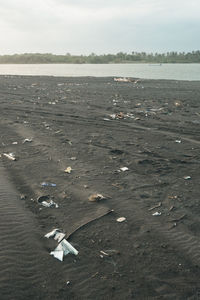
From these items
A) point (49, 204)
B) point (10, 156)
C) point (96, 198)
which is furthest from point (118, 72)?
point (49, 204)

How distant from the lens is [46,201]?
574 centimetres

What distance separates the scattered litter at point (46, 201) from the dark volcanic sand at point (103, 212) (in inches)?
4.0

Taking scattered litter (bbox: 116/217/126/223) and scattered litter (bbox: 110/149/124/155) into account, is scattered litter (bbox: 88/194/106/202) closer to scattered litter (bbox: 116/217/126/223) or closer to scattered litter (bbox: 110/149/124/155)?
scattered litter (bbox: 116/217/126/223)

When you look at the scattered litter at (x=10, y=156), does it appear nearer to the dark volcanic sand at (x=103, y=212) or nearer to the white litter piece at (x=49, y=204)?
the dark volcanic sand at (x=103, y=212)

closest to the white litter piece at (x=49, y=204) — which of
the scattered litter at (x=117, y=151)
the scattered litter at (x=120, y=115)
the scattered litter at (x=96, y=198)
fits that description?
the scattered litter at (x=96, y=198)

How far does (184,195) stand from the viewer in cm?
611

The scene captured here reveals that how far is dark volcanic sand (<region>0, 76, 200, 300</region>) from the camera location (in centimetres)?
374

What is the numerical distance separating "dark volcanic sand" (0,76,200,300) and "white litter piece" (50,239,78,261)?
0.09m

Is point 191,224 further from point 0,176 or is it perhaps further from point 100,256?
point 0,176

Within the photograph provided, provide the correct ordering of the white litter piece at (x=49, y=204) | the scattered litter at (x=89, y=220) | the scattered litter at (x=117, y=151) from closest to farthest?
the scattered litter at (x=89, y=220)
the white litter piece at (x=49, y=204)
the scattered litter at (x=117, y=151)

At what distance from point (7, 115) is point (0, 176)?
22.9 ft

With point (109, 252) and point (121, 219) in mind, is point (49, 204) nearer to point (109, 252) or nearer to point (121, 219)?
point (121, 219)

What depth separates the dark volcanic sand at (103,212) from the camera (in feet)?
12.3

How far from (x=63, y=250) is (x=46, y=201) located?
5.13ft
